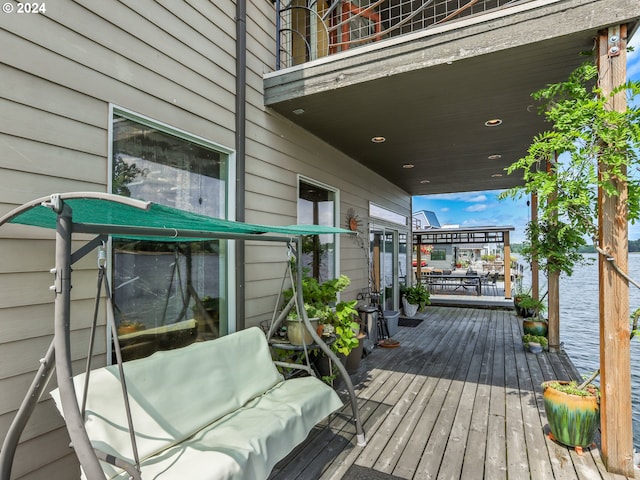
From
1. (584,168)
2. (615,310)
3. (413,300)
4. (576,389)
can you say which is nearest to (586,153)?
(584,168)

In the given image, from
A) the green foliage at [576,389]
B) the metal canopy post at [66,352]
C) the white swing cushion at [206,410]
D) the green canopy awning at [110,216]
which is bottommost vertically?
the green foliage at [576,389]

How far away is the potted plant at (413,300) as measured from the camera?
845 cm

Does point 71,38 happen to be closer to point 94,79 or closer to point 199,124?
point 94,79

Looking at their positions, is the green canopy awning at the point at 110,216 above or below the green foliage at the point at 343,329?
above

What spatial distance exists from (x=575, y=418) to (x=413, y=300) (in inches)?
237

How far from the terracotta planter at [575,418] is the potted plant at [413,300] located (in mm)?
5793

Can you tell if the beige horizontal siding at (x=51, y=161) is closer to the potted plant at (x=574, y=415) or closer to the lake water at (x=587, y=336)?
the potted plant at (x=574, y=415)

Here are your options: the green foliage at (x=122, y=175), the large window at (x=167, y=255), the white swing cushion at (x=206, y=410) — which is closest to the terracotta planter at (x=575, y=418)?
the white swing cushion at (x=206, y=410)

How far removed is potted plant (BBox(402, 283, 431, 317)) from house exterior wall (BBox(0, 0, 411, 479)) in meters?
6.48

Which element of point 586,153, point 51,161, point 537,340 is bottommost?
point 537,340

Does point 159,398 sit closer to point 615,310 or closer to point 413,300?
point 615,310

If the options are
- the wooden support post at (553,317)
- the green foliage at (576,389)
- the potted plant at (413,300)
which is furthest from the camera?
the potted plant at (413,300)

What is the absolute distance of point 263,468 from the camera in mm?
1850

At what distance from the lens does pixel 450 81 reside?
3227mm
